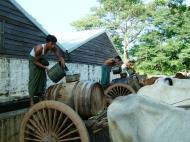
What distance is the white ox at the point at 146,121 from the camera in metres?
2.90

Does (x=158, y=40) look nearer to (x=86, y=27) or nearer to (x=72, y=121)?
(x=86, y=27)

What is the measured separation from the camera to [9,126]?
762cm

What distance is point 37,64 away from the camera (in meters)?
6.72

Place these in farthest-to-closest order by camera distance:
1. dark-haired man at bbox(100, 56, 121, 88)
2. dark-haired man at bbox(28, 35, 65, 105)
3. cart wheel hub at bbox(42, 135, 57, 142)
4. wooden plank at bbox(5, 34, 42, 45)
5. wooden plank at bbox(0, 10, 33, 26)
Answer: wooden plank at bbox(5, 34, 42, 45), wooden plank at bbox(0, 10, 33, 26), dark-haired man at bbox(100, 56, 121, 88), dark-haired man at bbox(28, 35, 65, 105), cart wheel hub at bbox(42, 135, 57, 142)

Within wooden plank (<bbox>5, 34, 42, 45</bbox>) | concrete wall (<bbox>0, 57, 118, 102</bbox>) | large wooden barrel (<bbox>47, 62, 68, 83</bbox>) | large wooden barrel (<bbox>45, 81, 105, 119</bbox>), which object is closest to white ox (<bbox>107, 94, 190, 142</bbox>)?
large wooden barrel (<bbox>45, 81, 105, 119</bbox>)

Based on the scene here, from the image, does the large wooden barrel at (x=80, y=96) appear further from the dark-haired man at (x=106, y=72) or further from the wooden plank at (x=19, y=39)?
the wooden plank at (x=19, y=39)

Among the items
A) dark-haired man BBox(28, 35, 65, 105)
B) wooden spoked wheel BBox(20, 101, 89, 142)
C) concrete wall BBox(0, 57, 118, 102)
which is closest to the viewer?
wooden spoked wheel BBox(20, 101, 89, 142)

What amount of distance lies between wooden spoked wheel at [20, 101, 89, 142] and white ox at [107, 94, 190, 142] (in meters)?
1.98

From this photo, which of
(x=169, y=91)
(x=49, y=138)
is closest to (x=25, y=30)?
(x=49, y=138)

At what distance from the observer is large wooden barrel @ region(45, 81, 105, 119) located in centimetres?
616

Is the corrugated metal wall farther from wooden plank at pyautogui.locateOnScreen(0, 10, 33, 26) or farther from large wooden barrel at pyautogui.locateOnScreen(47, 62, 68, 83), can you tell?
wooden plank at pyautogui.locateOnScreen(0, 10, 33, 26)

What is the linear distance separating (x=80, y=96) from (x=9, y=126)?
2.17m

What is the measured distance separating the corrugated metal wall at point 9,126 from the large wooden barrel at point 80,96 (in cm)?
148

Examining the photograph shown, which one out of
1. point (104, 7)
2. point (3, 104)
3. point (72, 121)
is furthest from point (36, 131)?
point (104, 7)
